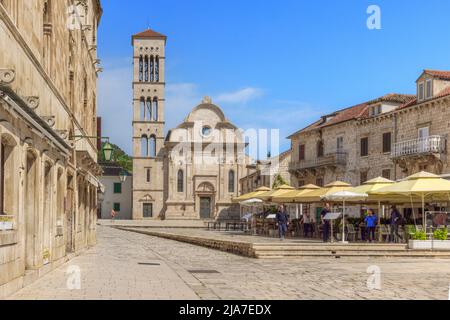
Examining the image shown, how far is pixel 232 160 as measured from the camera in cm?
7538

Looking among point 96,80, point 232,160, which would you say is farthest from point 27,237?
point 232,160

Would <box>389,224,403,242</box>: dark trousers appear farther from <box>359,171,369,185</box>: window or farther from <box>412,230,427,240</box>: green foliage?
<box>359,171,369,185</box>: window

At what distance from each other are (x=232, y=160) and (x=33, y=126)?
64.8 m

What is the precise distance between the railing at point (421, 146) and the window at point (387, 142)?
1.03 m

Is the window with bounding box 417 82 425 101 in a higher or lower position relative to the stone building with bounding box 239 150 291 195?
higher

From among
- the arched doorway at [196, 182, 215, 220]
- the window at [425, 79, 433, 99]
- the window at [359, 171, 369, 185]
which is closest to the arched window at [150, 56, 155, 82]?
the arched doorway at [196, 182, 215, 220]

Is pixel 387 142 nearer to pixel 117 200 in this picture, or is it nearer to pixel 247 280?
pixel 247 280

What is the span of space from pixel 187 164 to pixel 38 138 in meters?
62.7

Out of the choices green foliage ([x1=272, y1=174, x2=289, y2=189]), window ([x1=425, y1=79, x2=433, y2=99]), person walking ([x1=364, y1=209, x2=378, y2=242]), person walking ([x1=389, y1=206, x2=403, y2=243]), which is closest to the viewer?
person walking ([x1=389, y1=206, x2=403, y2=243])

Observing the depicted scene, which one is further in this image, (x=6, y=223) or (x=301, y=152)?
Result: (x=301, y=152)

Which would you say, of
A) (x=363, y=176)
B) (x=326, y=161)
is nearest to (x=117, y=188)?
(x=326, y=161)

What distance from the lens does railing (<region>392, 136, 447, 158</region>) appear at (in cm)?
3428

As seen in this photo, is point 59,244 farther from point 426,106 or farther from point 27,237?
point 426,106

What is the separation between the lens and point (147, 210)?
246 feet
